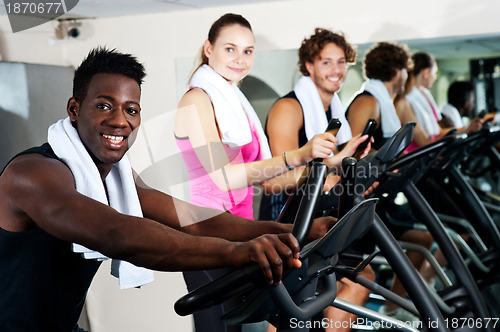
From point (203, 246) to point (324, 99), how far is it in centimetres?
224

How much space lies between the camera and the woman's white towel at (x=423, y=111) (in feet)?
13.1

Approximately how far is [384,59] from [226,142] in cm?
140

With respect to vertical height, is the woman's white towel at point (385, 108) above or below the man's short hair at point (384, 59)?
below

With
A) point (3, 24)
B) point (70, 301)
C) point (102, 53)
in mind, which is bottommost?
point (70, 301)

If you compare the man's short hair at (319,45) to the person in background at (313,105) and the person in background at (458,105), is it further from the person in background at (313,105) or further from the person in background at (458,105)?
the person in background at (458,105)

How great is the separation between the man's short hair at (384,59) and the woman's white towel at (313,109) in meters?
0.39

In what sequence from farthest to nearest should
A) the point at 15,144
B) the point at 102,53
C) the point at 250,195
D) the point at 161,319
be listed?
1. the point at 161,319
2. the point at 15,144
3. the point at 250,195
4. the point at 102,53

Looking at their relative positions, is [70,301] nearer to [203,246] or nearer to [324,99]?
[203,246]

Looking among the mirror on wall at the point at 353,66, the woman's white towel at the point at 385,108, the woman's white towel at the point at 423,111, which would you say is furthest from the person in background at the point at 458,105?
the woman's white towel at the point at 385,108

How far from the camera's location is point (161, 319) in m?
3.51

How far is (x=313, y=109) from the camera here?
3086 millimetres

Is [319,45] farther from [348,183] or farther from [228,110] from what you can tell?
[348,183]

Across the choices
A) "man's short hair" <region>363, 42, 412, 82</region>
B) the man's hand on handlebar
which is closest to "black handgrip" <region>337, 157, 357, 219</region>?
the man's hand on handlebar

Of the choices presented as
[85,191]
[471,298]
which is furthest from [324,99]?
[85,191]
